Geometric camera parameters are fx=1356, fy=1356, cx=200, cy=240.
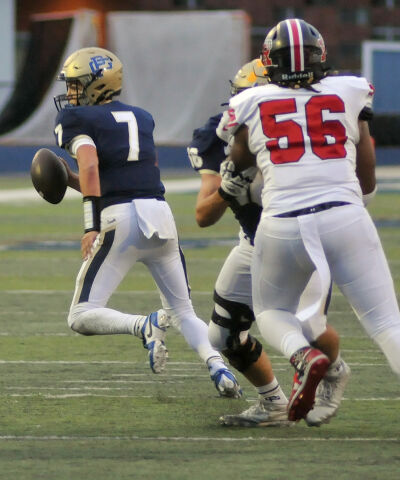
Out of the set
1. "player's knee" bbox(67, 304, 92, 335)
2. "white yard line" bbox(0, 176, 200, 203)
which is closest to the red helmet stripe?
"player's knee" bbox(67, 304, 92, 335)

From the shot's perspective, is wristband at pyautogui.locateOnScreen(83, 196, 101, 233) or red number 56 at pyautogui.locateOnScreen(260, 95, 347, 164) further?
wristband at pyautogui.locateOnScreen(83, 196, 101, 233)

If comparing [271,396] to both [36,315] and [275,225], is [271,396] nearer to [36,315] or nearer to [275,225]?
[275,225]

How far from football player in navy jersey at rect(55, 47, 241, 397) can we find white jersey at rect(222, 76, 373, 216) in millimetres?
1357

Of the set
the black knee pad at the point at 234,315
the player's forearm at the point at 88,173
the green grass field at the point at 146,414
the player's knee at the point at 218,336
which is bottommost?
the green grass field at the point at 146,414

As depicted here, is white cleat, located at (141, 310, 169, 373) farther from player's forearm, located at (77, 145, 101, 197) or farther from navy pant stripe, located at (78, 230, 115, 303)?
player's forearm, located at (77, 145, 101, 197)

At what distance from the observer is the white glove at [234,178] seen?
5223 millimetres

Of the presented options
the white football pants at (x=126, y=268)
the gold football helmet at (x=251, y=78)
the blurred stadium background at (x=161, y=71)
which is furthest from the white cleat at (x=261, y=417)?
the blurred stadium background at (x=161, y=71)

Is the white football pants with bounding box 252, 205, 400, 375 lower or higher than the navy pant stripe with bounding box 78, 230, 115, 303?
higher

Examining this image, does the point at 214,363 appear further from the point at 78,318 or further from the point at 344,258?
the point at 344,258

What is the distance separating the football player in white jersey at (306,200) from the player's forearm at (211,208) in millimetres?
267

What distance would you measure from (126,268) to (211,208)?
1108 mm

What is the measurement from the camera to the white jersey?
5.01m

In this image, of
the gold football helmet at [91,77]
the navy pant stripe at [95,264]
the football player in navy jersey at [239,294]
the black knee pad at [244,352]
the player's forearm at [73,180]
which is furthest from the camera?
the player's forearm at [73,180]

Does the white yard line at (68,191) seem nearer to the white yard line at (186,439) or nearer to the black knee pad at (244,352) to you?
the black knee pad at (244,352)
